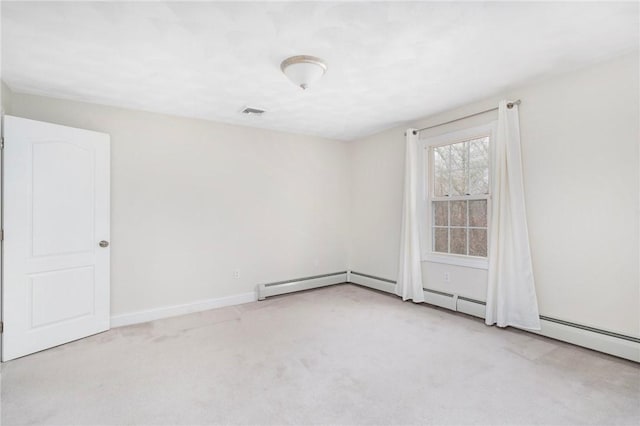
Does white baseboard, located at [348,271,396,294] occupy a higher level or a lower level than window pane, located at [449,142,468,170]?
lower

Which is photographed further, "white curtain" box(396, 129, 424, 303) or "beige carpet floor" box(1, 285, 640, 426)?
"white curtain" box(396, 129, 424, 303)

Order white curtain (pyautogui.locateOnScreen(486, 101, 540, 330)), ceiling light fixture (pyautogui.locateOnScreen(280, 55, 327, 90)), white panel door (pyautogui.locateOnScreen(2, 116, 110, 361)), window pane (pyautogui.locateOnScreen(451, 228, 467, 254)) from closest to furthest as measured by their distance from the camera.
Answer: ceiling light fixture (pyautogui.locateOnScreen(280, 55, 327, 90)) → white panel door (pyautogui.locateOnScreen(2, 116, 110, 361)) → white curtain (pyautogui.locateOnScreen(486, 101, 540, 330)) → window pane (pyautogui.locateOnScreen(451, 228, 467, 254))

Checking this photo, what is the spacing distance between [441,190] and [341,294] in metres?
2.10

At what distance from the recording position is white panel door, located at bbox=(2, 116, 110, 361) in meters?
2.73

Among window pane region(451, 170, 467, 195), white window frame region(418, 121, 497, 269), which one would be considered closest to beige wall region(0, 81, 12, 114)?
white window frame region(418, 121, 497, 269)

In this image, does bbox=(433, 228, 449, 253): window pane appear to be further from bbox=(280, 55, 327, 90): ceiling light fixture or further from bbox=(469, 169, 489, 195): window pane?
bbox=(280, 55, 327, 90): ceiling light fixture

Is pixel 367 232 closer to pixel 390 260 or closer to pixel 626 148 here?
pixel 390 260

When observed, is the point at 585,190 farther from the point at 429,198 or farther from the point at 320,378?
the point at 320,378

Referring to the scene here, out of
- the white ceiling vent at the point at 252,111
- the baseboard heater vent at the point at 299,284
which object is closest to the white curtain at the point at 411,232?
the baseboard heater vent at the point at 299,284

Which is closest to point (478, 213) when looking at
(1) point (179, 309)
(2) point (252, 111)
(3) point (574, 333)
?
(3) point (574, 333)

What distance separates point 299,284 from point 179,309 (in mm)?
1741

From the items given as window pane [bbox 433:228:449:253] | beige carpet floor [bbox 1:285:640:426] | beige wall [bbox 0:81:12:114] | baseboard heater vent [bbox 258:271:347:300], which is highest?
beige wall [bbox 0:81:12:114]

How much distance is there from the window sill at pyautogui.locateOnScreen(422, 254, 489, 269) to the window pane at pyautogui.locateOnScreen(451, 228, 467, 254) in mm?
87

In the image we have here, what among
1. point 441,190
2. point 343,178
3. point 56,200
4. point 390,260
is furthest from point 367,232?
point 56,200
